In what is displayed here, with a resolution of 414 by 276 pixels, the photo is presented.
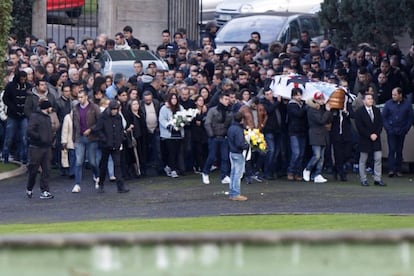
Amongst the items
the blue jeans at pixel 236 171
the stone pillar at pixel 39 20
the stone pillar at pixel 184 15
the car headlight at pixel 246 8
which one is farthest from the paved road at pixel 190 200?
the car headlight at pixel 246 8

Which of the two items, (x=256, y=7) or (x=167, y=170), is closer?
(x=167, y=170)

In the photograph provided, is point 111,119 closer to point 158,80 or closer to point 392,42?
point 158,80

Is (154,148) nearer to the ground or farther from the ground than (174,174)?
farther from the ground

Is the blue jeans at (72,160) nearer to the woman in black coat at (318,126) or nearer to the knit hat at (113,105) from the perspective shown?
the knit hat at (113,105)

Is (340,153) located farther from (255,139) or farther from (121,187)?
(121,187)

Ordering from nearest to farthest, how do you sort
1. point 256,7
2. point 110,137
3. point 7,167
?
point 110,137
point 7,167
point 256,7

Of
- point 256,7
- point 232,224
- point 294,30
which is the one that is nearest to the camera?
point 232,224

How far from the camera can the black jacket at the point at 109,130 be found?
723 inches

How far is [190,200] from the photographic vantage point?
17.6 meters

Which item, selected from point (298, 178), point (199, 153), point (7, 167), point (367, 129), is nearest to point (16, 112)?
point (7, 167)

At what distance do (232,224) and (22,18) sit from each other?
1932 cm

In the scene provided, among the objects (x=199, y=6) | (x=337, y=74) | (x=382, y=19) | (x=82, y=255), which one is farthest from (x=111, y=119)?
(x=199, y=6)

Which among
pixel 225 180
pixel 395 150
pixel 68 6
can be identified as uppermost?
pixel 68 6

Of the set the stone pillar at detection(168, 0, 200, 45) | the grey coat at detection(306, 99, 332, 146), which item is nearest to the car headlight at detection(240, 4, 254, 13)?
the stone pillar at detection(168, 0, 200, 45)
